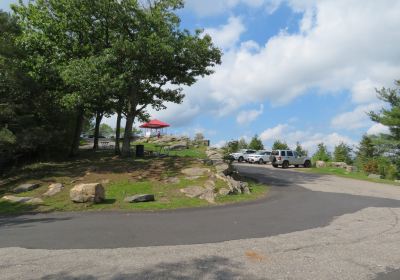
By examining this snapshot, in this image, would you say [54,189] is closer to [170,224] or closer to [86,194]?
[86,194]

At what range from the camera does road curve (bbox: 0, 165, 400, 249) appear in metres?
9.65

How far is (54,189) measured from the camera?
19.2 metres

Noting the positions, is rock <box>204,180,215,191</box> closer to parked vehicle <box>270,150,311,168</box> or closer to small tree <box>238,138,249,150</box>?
parked vehicle <box>270,150,311,168</box>

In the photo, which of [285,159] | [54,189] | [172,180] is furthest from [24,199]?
[285,159]

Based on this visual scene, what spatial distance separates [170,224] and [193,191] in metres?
6.74

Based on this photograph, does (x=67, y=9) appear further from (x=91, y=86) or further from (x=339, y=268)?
(x=339, y=268)

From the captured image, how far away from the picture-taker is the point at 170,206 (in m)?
16.0

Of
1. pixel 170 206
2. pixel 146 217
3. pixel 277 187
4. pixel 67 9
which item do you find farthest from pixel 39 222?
pixel 67 9

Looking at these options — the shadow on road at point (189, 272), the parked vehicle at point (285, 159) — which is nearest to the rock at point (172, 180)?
the shadow on road at point (189, 272)

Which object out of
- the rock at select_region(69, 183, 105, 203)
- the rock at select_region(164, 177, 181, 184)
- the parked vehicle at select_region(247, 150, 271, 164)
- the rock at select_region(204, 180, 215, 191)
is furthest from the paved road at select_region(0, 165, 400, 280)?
the parked vehicle at select_region(247, 150, 271, 164)

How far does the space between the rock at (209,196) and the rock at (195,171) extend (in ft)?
11.1

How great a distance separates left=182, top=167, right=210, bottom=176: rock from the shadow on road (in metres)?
14.1

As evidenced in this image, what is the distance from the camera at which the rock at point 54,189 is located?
18688 millimetres

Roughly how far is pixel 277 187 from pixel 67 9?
17064 millimetres
